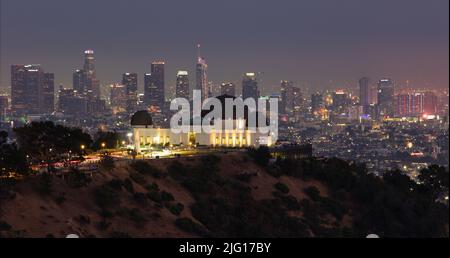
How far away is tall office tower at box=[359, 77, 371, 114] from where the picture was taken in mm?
157500

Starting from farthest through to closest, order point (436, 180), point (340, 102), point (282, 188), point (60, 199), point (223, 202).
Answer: point (340, 102), point (436, 180), point (282, 188), point (223, 202), point (60, 199)

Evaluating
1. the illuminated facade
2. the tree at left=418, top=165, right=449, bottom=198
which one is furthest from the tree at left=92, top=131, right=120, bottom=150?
the tree at left=418, top=165, right=449, bottom=198

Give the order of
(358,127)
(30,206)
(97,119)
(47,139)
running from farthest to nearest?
(358,127) → (97,119) → (47,139) → (30,206)

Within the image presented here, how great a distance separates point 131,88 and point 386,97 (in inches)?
1921

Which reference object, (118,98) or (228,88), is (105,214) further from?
(118,98)

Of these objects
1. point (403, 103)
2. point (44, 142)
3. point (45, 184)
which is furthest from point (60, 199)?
point (403, 103)

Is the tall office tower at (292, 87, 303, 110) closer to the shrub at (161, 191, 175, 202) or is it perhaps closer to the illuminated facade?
the illuminated facade

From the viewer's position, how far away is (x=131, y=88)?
148750 millimetres

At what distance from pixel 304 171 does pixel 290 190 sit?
3870 mm
